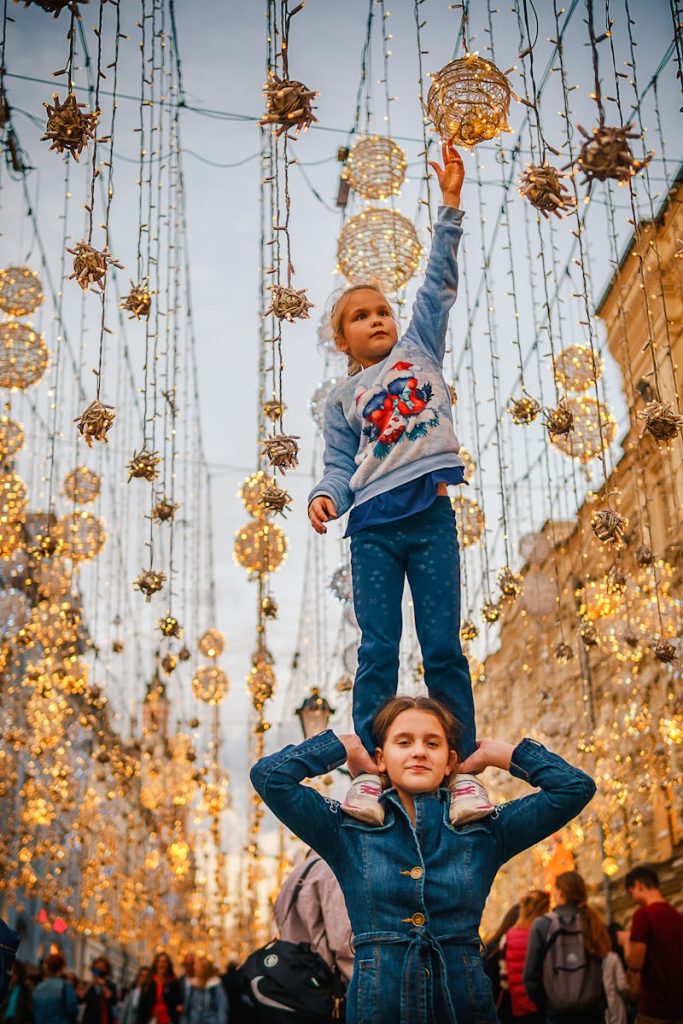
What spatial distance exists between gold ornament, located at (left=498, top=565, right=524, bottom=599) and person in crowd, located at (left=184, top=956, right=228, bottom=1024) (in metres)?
5.37

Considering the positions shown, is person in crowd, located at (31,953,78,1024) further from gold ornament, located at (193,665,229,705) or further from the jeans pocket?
the jeans pocket

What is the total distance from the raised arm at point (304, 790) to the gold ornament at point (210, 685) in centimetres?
977

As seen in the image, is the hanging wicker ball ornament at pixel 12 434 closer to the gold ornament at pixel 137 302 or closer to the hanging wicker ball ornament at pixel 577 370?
the hanging wicker ball ornament at pixel 577 370

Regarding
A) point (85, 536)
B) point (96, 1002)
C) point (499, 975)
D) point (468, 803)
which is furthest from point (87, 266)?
point (96, 1002)

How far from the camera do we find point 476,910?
246cm

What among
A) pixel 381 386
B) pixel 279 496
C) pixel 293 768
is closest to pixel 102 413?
pixel 279 496

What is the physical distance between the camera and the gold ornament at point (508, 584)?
5.62 m

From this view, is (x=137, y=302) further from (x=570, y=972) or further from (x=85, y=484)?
(x=85, y=484)

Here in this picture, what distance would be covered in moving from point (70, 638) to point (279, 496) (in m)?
7.96

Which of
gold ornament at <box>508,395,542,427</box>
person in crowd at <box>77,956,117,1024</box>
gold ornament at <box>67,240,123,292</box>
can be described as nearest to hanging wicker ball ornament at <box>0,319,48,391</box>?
gold ornament at <box>508,395,542,427</box>

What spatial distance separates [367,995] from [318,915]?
1.35 m

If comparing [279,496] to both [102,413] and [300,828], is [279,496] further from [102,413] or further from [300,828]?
[300,828]

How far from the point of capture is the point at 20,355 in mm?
8594

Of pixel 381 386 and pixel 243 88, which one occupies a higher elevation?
pixel 243 88
